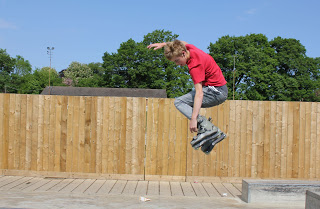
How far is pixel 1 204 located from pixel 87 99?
3776 mm

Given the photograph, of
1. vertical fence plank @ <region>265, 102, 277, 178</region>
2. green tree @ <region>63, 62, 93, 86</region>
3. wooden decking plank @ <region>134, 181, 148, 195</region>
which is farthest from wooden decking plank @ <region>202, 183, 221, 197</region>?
green tree @ <region>63, 62, 93, 86</region>

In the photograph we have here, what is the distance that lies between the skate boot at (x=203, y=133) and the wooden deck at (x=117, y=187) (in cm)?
371

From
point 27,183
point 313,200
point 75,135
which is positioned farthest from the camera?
point 75,135

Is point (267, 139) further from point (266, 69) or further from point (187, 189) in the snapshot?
point (266, 69)

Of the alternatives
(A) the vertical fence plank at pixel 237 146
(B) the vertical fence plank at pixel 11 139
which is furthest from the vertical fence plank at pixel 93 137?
(A) the vertical fence plank at pixel 237 146

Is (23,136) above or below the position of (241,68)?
below

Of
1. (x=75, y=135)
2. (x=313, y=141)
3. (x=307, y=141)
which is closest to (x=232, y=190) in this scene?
(x=307, y=141)

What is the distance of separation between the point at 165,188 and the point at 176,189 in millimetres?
267

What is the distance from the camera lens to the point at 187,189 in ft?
26.6

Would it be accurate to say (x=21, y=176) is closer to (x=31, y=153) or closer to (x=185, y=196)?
(x=31, y=153)

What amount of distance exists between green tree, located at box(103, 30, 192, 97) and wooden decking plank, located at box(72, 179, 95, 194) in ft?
123

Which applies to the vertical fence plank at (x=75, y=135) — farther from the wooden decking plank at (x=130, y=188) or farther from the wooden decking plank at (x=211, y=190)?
the wooden decking plank at (x=211, y=190)

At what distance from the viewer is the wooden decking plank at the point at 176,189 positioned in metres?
7.65

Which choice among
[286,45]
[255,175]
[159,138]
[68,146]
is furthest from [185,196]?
[286,45]
